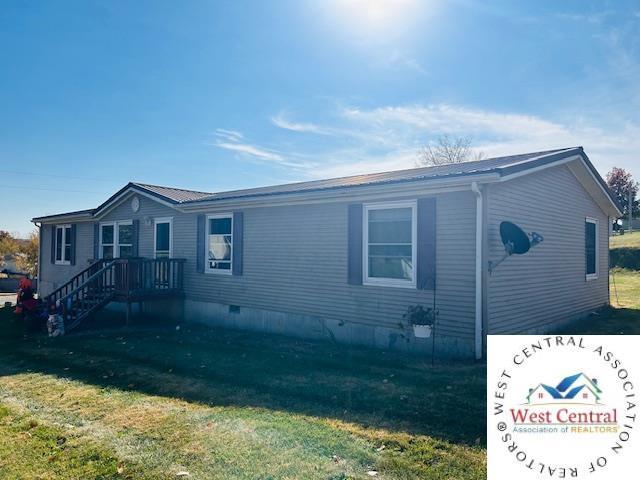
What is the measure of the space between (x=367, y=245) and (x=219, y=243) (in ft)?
15.5

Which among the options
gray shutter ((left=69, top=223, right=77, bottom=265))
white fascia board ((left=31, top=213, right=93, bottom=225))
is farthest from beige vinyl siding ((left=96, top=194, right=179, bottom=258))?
gray shutter ((left=69, top=223, right=77, bottom=265))

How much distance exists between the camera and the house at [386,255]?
726cm

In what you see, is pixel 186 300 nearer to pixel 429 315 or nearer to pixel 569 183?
pixel 429 315

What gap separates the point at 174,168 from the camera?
2403cm

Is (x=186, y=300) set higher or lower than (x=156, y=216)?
lower

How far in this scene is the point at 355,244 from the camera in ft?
28.0

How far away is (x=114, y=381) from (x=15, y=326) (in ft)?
23.6

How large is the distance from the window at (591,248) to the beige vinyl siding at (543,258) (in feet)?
0.70

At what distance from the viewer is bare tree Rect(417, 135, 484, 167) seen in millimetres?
34844

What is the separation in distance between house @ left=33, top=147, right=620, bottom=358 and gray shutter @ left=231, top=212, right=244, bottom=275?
0.04 meters

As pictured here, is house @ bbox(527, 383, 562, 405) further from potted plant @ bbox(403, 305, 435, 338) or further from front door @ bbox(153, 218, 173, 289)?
front door @ bbox(153, 218, 173, 289)

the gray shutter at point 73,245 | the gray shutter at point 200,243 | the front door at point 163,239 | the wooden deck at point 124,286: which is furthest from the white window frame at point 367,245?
the gray shutter at point 73,245

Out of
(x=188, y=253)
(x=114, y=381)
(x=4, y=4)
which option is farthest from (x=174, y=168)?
(x=114, y=381)

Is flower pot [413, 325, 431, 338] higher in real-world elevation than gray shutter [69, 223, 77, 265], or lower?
lower
